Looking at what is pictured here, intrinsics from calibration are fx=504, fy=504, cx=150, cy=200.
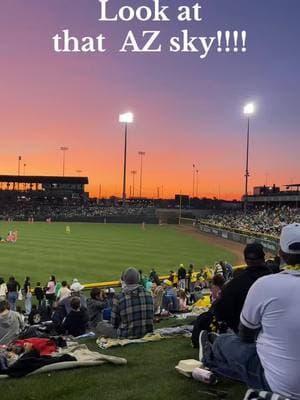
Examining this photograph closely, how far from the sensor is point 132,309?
750cm

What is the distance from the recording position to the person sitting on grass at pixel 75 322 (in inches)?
345

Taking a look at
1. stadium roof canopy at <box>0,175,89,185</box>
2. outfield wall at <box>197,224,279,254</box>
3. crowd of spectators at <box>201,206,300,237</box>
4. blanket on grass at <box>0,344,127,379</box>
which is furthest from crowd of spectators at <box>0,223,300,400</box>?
stadium roof canopy at <box>0,175,89,185</box>

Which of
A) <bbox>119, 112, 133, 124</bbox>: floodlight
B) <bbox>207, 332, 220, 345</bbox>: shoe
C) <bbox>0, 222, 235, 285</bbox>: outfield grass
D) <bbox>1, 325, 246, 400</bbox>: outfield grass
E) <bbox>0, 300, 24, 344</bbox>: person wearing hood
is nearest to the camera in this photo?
<bbox>1, 325, 246, 400</bbox>: outfield grass

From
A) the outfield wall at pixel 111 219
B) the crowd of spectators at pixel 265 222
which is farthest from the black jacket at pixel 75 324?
the outfield wall at pixel 111 219

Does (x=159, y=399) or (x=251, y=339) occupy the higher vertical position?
(x=251, y=339)

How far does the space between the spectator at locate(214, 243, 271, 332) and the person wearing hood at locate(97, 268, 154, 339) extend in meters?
2.44

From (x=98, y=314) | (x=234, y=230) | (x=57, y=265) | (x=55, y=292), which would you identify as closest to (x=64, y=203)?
(x=234, y=230)

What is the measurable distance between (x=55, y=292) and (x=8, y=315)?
10671 mm

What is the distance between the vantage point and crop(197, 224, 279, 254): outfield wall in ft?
124

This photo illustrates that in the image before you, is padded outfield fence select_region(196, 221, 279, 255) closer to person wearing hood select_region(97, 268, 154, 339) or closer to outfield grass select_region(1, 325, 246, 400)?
person wearing hood select_region(97, 268, 154, 339)

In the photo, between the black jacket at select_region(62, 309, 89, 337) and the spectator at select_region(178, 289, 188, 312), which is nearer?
the black jacket at select_region(62, 309, 89, 337)

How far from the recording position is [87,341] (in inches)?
308

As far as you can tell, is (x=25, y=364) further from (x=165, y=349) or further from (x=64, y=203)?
(x=64, y=203)

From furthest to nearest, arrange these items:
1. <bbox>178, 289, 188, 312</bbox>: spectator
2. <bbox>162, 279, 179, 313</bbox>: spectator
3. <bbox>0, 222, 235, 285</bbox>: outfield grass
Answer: <bbox>0, 222, 235, 285</bbox>: outfield grass
<bbox>178, 289, 188, 312</bbox>: spectator
<bbox>162, 279, 179, 313</bbox>: spectator
